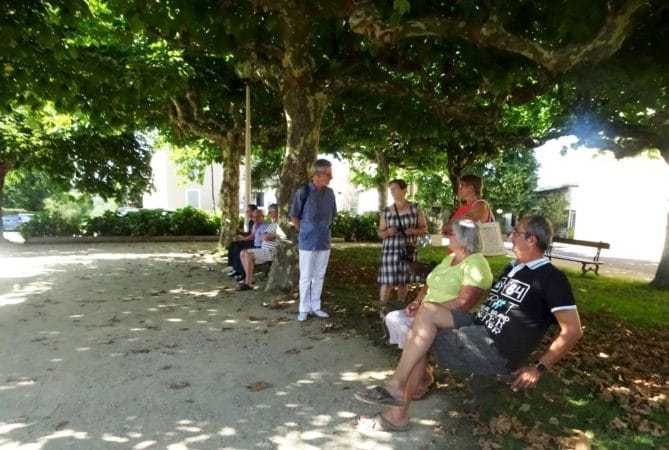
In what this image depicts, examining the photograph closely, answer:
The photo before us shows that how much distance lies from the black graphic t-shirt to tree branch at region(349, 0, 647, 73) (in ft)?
10.4

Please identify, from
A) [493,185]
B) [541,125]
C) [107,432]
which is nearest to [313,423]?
[107,432]

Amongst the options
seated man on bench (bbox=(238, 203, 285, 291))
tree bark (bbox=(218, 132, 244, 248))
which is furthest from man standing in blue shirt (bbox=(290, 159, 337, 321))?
tree bark (bbox=(218, 132, 244, 248))

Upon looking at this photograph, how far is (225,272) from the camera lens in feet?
35.6

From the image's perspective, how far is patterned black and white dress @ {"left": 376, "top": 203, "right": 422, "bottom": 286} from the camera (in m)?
6.28

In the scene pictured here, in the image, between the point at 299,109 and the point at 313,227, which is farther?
the point at 299,109

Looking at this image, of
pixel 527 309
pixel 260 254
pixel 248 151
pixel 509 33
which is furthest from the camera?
pixel 248 151

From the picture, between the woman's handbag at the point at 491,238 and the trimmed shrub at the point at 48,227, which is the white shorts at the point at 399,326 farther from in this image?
the trimmed shrub at the point at 48,227

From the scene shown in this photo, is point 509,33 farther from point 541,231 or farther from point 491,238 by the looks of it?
point 541,231

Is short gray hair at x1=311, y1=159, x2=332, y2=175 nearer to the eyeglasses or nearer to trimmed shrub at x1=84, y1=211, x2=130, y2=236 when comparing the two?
the eyeglasses

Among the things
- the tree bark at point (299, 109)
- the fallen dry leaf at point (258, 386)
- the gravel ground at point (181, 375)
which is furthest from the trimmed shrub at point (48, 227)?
the fallen dry leaf at point (258, 386)

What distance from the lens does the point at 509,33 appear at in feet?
18.6

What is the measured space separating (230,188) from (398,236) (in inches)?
375

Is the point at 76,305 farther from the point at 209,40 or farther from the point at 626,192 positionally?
the point at 626,192

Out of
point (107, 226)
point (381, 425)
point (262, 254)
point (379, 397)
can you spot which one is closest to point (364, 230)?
point (107, 226)
